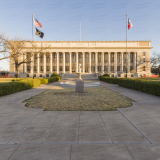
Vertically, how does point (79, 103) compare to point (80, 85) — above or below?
below

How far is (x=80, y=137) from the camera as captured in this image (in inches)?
155

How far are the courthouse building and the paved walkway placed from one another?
2280 inches

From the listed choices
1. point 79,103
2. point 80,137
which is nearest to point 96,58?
point 79,103

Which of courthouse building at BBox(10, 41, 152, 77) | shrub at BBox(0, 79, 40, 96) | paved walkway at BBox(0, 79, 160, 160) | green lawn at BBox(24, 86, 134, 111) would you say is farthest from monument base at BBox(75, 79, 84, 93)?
courthouse building at BBox(10, 41, 152, 77)

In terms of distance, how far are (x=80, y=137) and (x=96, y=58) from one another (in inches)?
2469

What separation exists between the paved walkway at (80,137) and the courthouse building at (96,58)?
190ft

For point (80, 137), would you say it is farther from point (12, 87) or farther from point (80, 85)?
point (12, 87)

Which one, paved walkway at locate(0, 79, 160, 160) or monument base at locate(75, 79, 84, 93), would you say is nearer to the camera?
paved walkway at locate(0, 79, 160, 160)

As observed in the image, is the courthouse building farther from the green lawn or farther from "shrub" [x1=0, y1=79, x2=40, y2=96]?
the green lawn

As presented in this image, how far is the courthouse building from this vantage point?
64.2 metres

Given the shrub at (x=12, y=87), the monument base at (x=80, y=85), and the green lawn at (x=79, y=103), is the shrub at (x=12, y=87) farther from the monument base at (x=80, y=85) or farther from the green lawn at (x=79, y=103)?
the monument base at (x=80, y=85)

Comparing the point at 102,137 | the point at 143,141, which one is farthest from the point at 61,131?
the point at 143,141

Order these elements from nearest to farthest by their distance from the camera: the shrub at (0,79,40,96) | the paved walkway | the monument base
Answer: the paved walkway
the shrub at (0,79,40,96)
the monument base

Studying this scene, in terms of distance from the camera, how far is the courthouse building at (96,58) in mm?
64250
